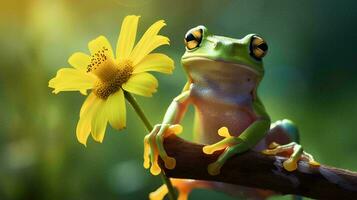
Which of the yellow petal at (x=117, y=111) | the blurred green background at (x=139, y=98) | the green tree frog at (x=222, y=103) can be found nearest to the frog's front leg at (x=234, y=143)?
the green tree frog at (x=222, y=103)

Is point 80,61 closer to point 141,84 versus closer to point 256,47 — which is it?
point 141,84

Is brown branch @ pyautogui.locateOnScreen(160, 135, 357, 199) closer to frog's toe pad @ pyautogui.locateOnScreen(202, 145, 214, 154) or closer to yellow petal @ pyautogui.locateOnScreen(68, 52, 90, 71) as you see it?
frog's toe pad @ pyautogui.locateOnScreen(202, 145, 214, 154)

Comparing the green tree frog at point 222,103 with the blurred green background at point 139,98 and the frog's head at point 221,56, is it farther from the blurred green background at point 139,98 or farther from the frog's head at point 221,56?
the blurred green background at point 139,98

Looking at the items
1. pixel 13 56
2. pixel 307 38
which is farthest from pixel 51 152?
pixel 307 38

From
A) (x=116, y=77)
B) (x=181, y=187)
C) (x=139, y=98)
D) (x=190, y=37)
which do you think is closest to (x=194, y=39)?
(x=190, y=37)

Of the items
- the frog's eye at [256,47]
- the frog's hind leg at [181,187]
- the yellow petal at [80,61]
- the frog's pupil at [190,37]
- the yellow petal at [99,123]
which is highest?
the frog's pupil at [190,37]

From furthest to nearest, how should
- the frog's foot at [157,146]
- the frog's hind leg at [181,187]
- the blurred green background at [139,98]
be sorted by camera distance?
the blurred green background at [139,98] < the frog's hind leg at [181,187] < the frog's foot at [157,146]

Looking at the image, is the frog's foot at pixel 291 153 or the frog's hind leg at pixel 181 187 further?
the frog's hind leg at pixel 181 187
